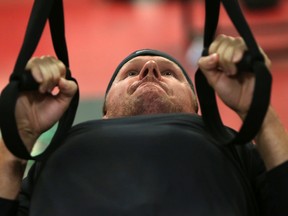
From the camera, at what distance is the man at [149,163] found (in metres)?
1.30

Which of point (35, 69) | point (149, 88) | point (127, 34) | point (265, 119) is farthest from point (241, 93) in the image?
point (127, 34)

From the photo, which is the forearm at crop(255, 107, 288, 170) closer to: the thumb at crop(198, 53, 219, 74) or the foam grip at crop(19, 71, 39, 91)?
the thumb at crop(198, 53, 219, 74)

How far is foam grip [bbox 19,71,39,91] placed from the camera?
1284 mm

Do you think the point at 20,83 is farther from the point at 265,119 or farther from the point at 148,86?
the point at 265,119

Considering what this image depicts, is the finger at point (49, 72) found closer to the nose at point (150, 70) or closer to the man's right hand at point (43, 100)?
the man's right hand at point (43, 100)

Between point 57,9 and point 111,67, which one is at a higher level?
point 57,9

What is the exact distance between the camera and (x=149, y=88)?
5.34ft

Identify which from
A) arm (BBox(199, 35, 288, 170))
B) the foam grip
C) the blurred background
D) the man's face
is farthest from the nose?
the blurred background

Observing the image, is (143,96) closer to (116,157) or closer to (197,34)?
(116,157)

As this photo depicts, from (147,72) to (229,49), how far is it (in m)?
0.44

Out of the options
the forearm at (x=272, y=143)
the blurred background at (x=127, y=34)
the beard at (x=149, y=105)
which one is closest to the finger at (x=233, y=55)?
the forearm at (x=272, y=143)

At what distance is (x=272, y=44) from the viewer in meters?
4.54

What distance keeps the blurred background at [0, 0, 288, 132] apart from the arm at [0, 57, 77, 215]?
177 centimetres

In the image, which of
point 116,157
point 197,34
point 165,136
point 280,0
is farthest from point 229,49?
point 280,0
